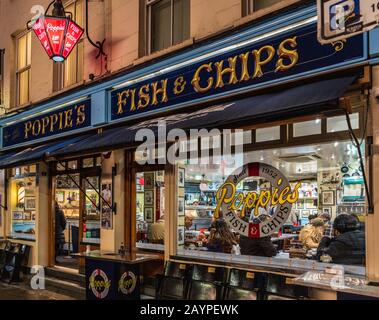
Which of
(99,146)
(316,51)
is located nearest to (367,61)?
(316,51)

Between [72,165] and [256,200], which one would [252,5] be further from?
[72,165]

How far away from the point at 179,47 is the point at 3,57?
785cm

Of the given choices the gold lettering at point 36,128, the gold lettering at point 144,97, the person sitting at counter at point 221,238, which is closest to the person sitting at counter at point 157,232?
the person sitting at counter at point 221,238

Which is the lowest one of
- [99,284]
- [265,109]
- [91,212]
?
[99,284]

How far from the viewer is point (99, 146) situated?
24.5 feet

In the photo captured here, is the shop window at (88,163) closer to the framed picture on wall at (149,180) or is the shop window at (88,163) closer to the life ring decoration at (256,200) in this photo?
the framed picture on wall at (149,180)

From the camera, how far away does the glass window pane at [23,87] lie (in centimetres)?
1274

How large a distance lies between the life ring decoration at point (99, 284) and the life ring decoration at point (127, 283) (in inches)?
7.9

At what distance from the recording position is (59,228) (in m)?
11.3

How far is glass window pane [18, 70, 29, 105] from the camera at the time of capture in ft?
41.8

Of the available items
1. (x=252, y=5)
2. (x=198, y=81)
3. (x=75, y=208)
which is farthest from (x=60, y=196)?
(x=252, y=5)

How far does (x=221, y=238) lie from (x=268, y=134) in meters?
1.83

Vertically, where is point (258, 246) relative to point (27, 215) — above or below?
below
